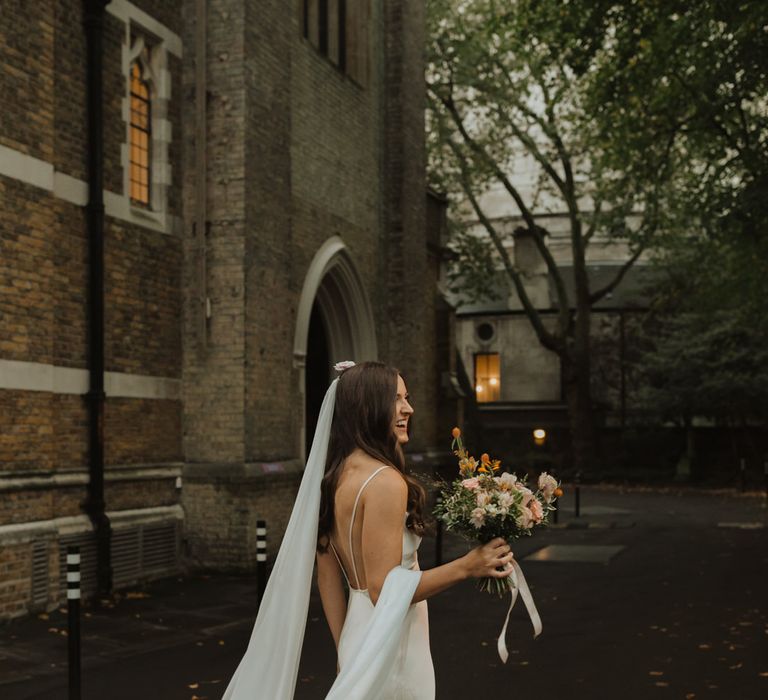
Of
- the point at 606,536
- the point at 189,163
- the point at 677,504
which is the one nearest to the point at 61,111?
the point at 189,163

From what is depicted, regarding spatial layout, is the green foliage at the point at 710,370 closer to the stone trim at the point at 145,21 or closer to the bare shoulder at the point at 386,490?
the stone trim at the point at 145,21

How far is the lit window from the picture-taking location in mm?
13953

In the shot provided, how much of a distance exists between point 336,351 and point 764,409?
1893cm

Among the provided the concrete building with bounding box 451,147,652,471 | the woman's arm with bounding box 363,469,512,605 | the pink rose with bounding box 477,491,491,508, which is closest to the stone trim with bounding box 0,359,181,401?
the pink rose with bounding box 477,491,491,508

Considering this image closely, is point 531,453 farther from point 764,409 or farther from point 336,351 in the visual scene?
point 336,351

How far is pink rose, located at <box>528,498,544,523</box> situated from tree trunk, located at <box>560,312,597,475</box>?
32.7 metres

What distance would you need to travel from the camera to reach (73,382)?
12172 millimetres

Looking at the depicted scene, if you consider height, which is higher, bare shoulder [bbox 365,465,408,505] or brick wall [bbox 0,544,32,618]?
bare shoulder [bbox 365,465,408,505]

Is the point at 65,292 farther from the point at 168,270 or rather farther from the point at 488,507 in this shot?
the point at 488,507

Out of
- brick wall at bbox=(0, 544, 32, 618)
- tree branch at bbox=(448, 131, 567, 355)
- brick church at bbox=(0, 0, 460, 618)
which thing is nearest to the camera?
brick wall at bbox=(0, 544, 32, 618)

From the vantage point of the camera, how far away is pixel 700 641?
9734 millimetres

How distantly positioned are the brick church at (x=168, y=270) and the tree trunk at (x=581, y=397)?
1822 centimetres

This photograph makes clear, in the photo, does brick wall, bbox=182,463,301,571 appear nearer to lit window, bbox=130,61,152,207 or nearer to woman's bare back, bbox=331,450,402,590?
lit window, bbox=130,61,152,207

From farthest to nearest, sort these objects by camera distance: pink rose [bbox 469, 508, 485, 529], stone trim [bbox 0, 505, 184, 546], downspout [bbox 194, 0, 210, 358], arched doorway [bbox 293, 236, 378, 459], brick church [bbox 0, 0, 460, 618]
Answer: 1. arched doorway [bbox 293, 236, 378, 459]
2. downspout [bbox 194, 0, 210, 358]
3. brick church [bbox 0, 0, 460, 618]
4. stone trim [bbox 0, 505, 184, 546]
5. pink rose [bbox 469, 508, 485, 529]
